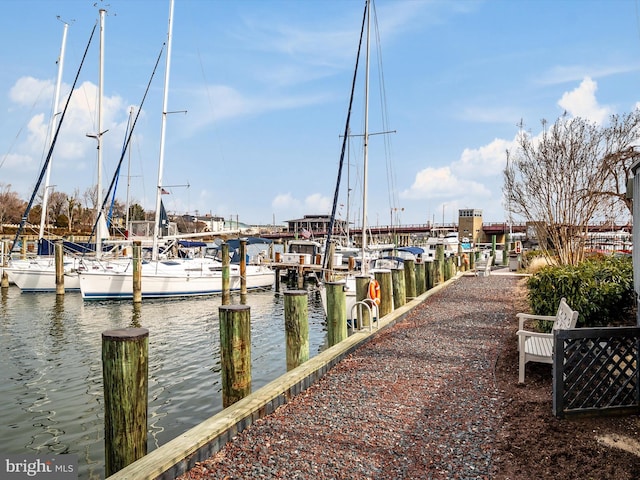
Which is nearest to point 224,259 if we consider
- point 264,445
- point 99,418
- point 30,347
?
point 30,347

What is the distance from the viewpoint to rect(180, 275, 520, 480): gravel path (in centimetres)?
422

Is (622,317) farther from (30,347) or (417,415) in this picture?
(30,347)

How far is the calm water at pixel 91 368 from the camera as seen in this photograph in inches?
294

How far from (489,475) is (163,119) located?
2544cm

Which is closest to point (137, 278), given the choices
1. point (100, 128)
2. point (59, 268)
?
point (59, 268)

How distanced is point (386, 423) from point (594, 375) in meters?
2.19

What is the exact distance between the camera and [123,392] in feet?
14.9

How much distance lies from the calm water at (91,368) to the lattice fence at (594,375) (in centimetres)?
531

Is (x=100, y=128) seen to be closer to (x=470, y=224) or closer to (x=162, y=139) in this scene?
(x=162, y=139)

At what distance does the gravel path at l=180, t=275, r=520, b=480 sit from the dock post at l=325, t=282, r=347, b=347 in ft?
2.30

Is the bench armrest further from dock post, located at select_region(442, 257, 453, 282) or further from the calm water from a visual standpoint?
dock post, located at select_region(442, 257, 453, 282)

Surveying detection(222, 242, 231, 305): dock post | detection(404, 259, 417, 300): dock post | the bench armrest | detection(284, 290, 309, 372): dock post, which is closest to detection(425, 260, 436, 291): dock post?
detection(404, 259, 417, 300): dock post

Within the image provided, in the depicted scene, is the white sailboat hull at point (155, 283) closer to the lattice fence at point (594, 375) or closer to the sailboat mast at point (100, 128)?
the sailboat mast at point (100, 128)

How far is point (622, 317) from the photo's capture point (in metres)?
8.77
